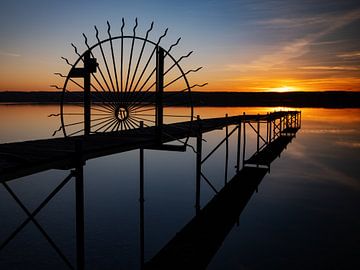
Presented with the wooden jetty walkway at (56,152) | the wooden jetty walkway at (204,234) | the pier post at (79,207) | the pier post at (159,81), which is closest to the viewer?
the wooden jetty walkway at (56,152)

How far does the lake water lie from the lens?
1370 centimetres

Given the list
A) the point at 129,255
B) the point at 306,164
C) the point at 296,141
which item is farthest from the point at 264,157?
the point at 296,141

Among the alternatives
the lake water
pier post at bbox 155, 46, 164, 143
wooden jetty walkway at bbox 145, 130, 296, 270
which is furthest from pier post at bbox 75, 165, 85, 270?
the lake water

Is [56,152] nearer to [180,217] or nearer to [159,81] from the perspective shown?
[159,81]

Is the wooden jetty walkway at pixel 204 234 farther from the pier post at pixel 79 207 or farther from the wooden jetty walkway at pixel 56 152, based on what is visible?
the wooden jetty walkway at pixel 56 152

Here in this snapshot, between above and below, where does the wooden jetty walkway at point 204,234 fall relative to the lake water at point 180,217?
above

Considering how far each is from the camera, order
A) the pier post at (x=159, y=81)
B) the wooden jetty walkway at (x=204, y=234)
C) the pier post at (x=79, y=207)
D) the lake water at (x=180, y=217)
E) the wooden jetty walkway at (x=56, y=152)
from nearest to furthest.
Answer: the wooden jetty walkway at (x=56, y=152) < the pier post at (x=79, y=207) < the wooden jetty walkway at (x=204, y=234) < the pier post at (x=159, y=81) < the lake water at (x=180, y=217)

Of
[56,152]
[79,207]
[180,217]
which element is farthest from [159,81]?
[180,217]

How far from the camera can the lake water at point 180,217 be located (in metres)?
13.7

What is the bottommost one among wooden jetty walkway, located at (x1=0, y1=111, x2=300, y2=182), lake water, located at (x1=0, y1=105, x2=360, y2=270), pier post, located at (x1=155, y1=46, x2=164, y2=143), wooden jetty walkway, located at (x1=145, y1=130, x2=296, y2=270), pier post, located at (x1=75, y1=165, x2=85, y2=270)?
lake water, located at (x1=0, y1=105, x2=360, y2=270)

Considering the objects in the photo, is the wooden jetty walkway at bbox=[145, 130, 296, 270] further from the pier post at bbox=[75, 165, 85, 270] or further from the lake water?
the lake water

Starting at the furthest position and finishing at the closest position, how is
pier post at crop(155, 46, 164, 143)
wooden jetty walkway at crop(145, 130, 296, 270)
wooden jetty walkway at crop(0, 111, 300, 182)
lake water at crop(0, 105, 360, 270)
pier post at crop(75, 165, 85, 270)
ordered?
1. lake water at crop(0, 105, 360, 270)
2. pier post at crop(155, 46, 164, 143)
3. wooden jetty walkway at crop(145, 130, 296, 270)
4. pier post at crop(75, 165, 85, 270)
5. wooden jetty walkway at crop(0, 111, 300, 182)

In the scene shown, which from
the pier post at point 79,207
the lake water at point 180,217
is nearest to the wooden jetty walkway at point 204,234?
the pier post at point 79,207

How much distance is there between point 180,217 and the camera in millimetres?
18031
